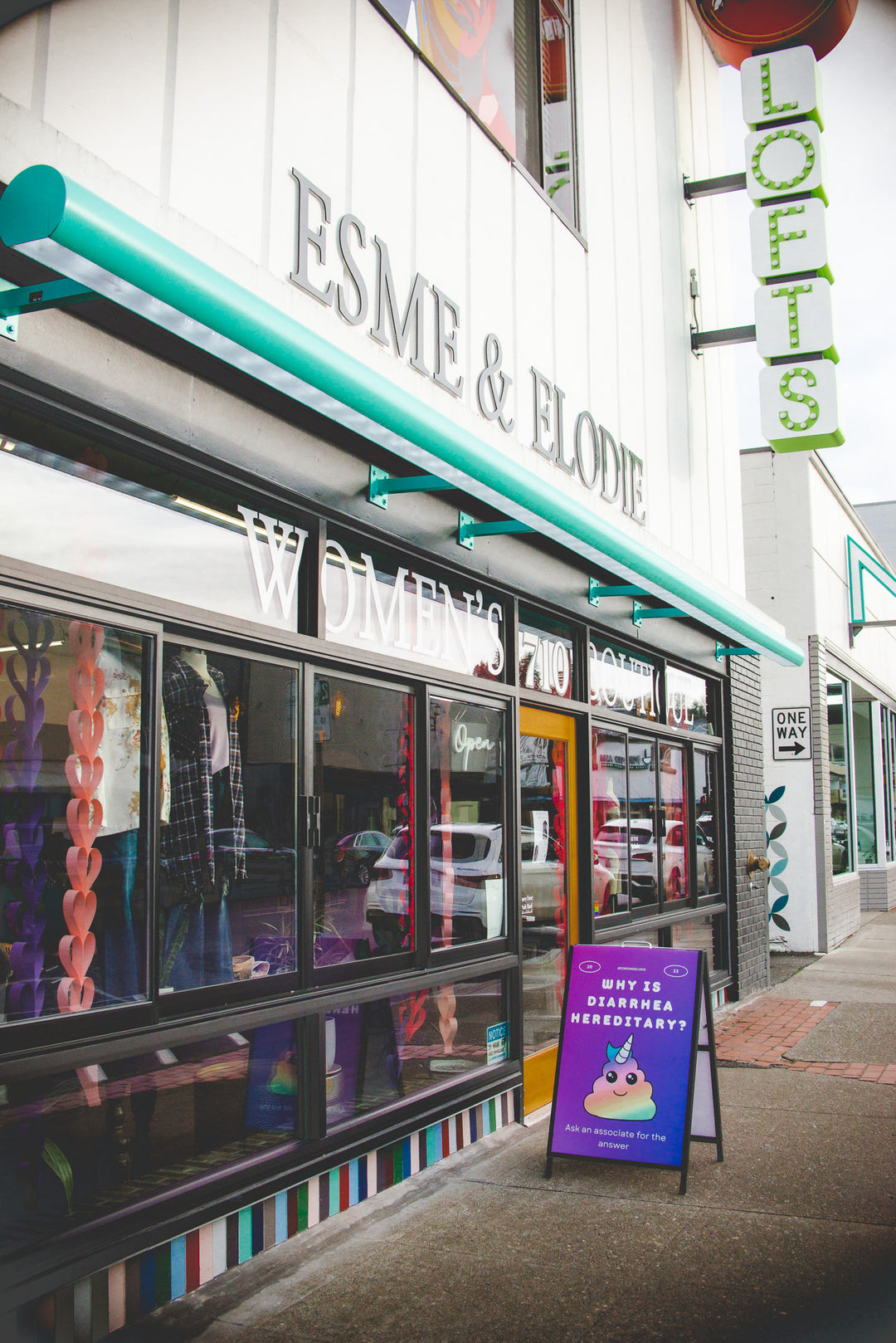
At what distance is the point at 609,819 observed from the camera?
766cm

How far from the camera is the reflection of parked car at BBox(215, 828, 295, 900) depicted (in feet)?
14.6

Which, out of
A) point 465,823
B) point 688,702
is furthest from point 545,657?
point 688,702

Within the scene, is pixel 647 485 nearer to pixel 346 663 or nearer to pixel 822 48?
pixel 822 48

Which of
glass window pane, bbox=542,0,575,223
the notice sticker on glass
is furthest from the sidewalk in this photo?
glass window pane, bbox=542,0,575,223

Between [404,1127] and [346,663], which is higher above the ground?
[346,663]

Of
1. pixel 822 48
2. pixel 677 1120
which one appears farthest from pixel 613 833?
pixel 822 48

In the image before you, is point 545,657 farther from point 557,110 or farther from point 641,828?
point 557,110

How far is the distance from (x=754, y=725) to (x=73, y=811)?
859 centimetres

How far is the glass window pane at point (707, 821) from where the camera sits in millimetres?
9656

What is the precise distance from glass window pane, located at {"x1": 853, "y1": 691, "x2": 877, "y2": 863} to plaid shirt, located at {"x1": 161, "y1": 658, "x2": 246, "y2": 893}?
15.5 meters

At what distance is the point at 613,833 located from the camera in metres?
7.72

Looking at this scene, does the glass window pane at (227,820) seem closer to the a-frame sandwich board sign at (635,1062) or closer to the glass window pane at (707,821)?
the a-frame sandwich board sign at (635,1062)

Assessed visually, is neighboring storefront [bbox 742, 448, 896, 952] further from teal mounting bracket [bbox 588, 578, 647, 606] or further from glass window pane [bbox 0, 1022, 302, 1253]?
glass window pane [bbox 0, 1022, 302, 1253]

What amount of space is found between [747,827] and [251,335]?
27.2ft
